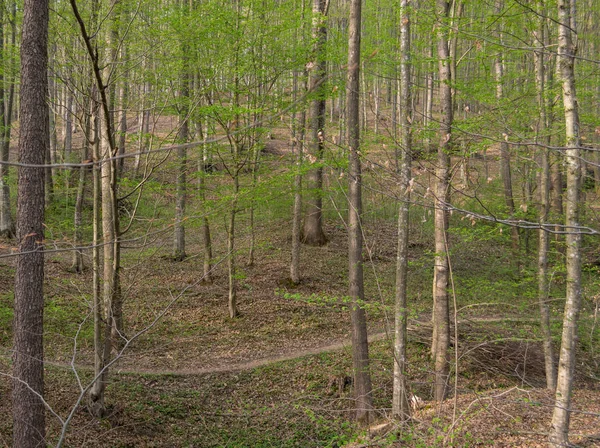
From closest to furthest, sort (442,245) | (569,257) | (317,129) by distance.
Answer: (569,257) < (442,245) < (317,129)

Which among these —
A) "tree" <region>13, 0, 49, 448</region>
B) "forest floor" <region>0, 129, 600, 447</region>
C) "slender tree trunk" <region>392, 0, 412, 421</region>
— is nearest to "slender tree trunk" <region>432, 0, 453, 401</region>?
"forest floor" <region>0, 129, 600, 447</region>

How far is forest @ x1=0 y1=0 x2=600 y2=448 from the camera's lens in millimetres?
5980

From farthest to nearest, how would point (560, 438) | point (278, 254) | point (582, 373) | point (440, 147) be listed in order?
1. point (278, 254)
2. point (582, 373)
3. point (440, 147)
4. point (560, 438)

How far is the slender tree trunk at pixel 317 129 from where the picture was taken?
11.8 meters

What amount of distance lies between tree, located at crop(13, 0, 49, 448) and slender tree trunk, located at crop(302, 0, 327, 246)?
169 inches

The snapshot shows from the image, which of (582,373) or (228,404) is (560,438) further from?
(582,373)

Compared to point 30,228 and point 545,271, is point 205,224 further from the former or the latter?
point 545,271

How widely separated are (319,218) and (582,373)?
32.2 ft

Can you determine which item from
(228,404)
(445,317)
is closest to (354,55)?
(445,317)

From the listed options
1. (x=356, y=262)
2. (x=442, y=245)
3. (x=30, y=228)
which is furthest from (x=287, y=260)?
(x=30, y=228)

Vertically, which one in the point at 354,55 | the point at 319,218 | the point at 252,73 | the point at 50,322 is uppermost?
the point at 252,73

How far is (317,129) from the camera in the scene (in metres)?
14.8

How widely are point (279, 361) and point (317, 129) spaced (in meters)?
6.83

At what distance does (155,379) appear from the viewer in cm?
1036
